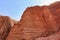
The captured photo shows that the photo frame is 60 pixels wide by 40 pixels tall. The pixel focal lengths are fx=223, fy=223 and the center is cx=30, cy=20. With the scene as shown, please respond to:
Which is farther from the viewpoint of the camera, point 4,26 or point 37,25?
point 4,26

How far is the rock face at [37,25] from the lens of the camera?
1397cm

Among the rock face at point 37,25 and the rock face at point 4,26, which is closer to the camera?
the rock face at point 37,25

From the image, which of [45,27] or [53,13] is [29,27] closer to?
[45,27]

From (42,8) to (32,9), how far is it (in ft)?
2.24

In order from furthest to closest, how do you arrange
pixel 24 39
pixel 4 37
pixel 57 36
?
pixel 4 37 → pixel 24 39 → pixel 57 36

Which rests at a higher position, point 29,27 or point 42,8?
point 42,8

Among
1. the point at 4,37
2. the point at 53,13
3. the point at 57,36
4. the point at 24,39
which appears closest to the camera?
the point at 57,36

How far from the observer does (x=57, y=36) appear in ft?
42.4

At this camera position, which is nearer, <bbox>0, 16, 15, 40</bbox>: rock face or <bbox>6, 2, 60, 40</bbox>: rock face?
<bbox>6, 2, 60, 40</bbox>: rock face

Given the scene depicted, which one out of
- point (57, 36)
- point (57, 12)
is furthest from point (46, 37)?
point (57, 12)

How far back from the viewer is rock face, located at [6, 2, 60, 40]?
45.8 feet

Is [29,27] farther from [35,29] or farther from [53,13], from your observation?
[53,13]

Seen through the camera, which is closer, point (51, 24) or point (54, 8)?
point (51, 24)

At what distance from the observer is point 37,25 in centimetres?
1421
